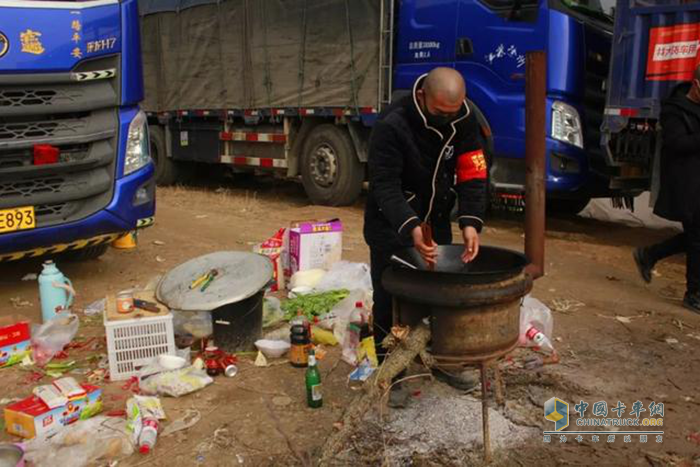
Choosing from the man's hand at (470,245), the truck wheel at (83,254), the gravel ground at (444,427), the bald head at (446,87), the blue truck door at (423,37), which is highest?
the blue truck door at (423,37)

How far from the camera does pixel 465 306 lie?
2.68 metres

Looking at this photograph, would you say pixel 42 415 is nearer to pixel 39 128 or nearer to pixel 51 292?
pixel 51 292

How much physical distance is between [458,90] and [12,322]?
10.4ft

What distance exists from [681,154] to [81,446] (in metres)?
4.40

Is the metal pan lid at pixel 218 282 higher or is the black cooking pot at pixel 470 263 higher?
the black cooking pot at pixel 470 263

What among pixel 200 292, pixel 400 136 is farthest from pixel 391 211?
pixel 200 292

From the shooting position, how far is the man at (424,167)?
118 inches

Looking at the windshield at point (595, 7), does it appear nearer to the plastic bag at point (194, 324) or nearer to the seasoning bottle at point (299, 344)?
the seasoning bottle at point (299, 344)

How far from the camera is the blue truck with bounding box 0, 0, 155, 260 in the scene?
15.6 ft

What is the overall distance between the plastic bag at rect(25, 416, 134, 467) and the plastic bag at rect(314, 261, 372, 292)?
2200mm

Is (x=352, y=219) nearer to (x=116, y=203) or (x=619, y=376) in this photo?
(x=116, y=203)

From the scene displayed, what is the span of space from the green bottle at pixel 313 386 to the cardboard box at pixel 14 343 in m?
1.87

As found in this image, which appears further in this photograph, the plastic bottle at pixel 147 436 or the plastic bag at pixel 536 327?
the plastic bag at pixel 536 327

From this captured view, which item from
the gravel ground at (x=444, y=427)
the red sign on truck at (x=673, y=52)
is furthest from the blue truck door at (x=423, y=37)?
the gravel ground at (x=444, y=427)
